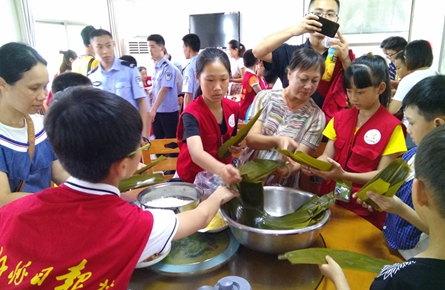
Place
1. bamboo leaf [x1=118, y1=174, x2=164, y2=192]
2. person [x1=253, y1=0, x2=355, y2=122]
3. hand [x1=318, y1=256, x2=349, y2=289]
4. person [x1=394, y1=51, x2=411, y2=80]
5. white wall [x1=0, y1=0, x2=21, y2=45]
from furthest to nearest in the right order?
white wall [x1=0, y1=0, x2=21, y2=45]
person [x1=394, y1=51, x2=411, y2=80]
person [x1=253, y1=0, x2=355, y2=122]
bamboo leaf [x1=118, y1=174, x2=164, y2=192]
hand [x1=318, y1=256, x2=349, y2=289]

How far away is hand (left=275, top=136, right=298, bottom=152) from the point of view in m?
1.51

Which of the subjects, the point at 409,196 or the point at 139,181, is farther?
the point at 139,181

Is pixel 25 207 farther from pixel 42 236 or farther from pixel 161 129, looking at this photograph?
pixel 161 129

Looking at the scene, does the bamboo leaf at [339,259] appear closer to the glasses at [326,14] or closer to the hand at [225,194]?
the hand at [225,194]

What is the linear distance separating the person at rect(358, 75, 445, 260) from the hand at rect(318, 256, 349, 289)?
35 centimetres

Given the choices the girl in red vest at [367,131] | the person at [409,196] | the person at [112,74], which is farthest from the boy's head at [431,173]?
the person at [112,74]

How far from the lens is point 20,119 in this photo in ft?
4.54

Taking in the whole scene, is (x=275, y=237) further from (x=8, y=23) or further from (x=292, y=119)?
(x=8, y=23)

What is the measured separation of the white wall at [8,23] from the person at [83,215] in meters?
4.61

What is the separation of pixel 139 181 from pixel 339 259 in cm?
94

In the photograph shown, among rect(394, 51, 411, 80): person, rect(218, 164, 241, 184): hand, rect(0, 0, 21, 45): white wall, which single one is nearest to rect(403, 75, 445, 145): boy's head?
rect(218, 164, 241, 184): hand

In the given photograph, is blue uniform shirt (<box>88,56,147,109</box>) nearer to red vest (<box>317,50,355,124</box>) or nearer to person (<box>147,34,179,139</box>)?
person (<box>147,34,179,139</box>)

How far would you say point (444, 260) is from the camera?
678mm

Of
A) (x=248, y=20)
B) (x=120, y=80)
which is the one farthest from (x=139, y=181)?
(x=248, y=20)
